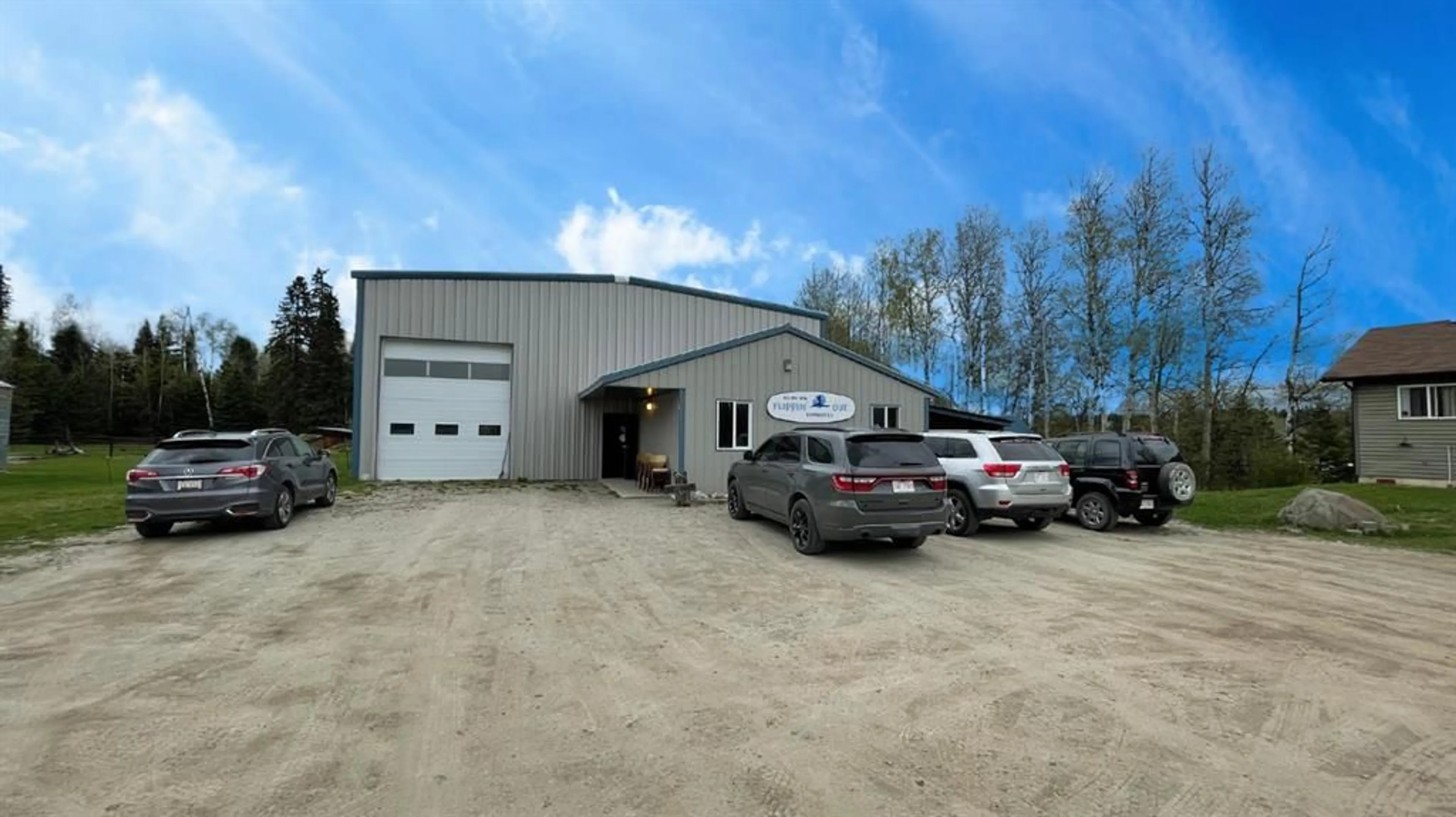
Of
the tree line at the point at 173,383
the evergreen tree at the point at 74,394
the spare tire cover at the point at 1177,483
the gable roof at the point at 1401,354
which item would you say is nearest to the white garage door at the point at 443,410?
the spare tire cover at the point at 1177,483

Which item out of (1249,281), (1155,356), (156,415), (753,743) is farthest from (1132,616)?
(156,415)

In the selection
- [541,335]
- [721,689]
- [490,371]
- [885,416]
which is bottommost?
[721,689]

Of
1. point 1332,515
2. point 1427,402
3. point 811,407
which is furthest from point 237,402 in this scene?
point 1427,402

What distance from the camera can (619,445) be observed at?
72.2 ft

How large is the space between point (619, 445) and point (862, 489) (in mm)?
14710

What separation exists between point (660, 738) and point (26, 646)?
525 centimetres

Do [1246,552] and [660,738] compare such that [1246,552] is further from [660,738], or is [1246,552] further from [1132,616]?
[660,738]

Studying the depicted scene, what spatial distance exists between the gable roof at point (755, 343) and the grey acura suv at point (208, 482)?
7.56m

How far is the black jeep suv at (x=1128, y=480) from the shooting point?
11.3 meters

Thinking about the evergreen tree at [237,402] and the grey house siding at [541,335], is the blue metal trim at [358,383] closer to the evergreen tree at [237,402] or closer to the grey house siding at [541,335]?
the grey house siding at [541,335]

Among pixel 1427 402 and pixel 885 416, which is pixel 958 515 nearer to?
pixel 885 416

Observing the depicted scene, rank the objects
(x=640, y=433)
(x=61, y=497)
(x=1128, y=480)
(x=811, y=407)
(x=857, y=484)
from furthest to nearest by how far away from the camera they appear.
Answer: (x=640, y=433) < (x=811, y=407) < (x=61, y=497) < (x=1128, y=480) < (x=857, y=484)

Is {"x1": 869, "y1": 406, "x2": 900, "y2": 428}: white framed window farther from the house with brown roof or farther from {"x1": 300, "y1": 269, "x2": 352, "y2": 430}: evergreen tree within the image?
{"x1": 300, "y1": 269, "x2": 352, "y2": 430}: evergreen tree

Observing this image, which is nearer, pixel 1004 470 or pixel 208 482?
pixel 208 482
